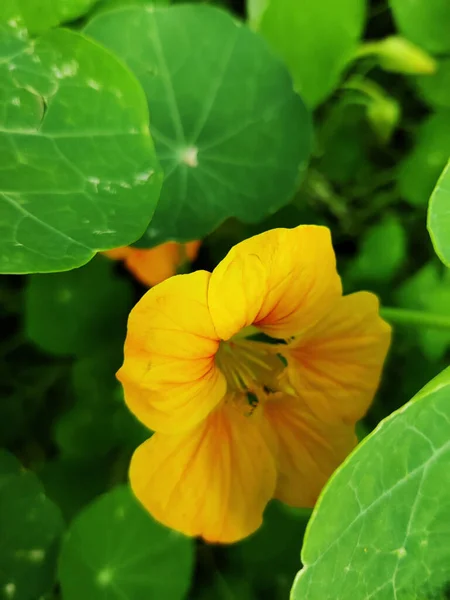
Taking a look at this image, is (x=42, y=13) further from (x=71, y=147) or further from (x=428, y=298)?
(x=428, y=298)

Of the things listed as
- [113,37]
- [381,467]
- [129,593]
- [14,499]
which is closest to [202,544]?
[129,593]

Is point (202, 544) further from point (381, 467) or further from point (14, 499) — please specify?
point (381, 467)

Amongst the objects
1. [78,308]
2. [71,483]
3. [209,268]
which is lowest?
[71,483]

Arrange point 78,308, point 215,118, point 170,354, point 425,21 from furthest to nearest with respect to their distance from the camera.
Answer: point 78,308 < point 425,21 < point 215,118 < point 170,354

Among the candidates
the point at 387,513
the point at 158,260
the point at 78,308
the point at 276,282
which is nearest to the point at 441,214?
the point at 276,282

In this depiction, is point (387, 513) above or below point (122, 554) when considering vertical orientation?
above

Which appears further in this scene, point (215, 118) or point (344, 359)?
point (215, 118)
